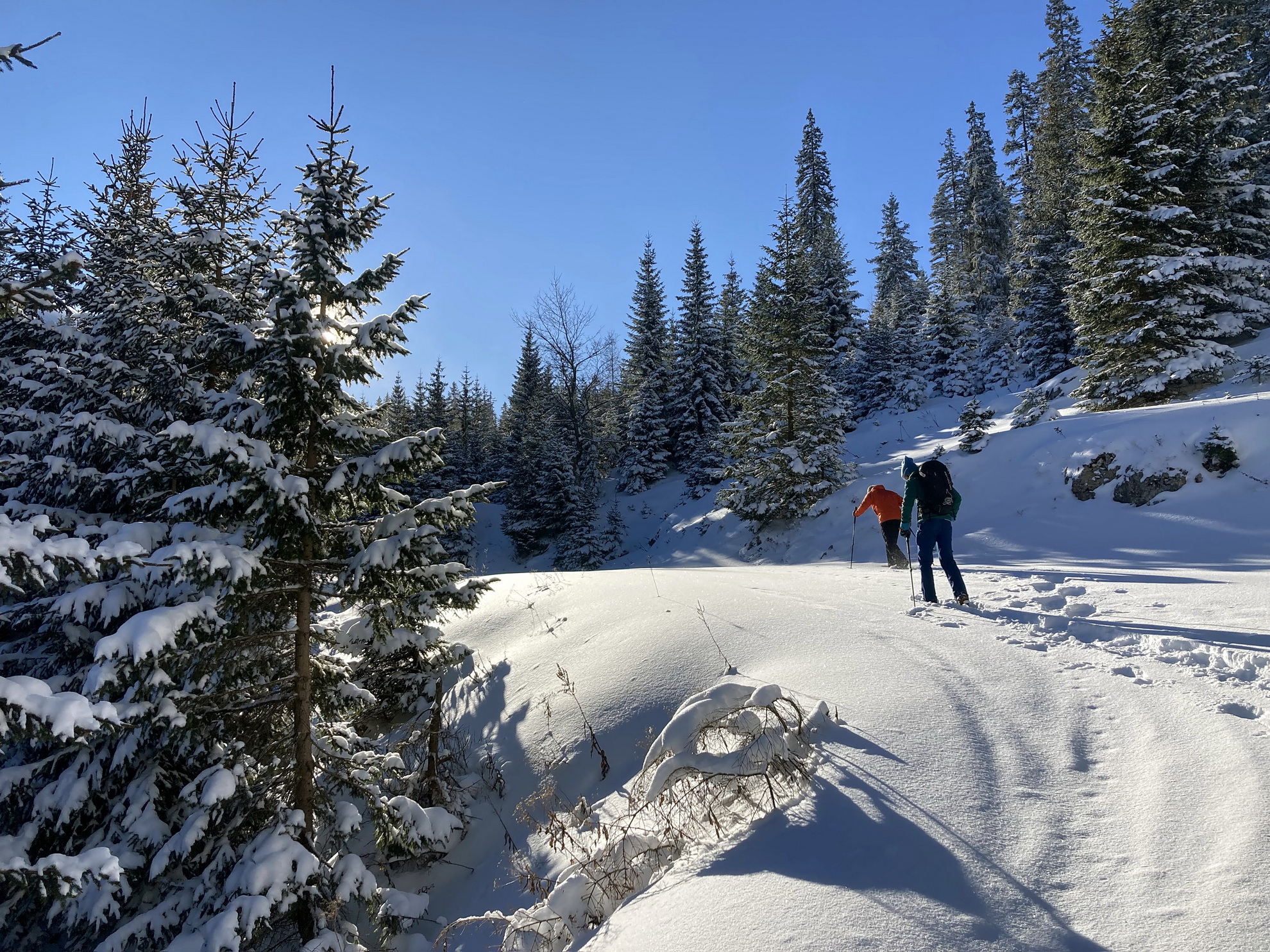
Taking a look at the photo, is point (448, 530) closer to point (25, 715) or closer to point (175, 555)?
point (175, 555)

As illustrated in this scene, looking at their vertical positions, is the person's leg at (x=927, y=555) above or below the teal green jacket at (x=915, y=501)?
below

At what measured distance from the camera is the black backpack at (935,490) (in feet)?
23.6

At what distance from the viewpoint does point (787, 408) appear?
1781 centimetres

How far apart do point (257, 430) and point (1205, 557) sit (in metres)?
12.6

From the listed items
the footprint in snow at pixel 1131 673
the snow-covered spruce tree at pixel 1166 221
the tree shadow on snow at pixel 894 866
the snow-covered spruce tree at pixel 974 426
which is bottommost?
the tree shadow on snow at pixel 894 866

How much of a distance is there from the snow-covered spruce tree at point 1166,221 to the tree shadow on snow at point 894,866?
16.0 m

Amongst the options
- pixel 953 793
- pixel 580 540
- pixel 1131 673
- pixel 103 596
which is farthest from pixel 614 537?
pixel 953 793

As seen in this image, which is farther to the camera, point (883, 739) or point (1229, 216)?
point (1229, 216)

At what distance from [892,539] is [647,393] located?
21559mm

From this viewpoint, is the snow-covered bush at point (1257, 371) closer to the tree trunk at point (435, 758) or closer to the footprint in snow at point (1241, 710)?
the footprint in snow at point (1241, 710)

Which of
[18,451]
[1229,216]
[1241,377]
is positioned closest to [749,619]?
[18,451]

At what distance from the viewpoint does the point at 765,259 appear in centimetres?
1828

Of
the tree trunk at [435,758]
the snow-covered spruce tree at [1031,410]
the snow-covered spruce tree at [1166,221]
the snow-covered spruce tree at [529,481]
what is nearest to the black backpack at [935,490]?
the tree trunk at [435,758]

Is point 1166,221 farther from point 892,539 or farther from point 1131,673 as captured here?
point 1131,673
